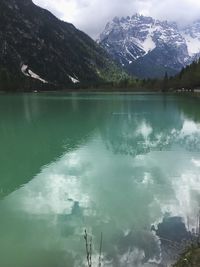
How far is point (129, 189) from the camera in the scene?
24984 mm

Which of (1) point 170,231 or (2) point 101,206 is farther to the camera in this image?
(2) point 101,206

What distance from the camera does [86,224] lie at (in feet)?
61.4

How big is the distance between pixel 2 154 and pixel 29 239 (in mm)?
21034

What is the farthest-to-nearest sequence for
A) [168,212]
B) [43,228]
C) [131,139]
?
[131,139] < [168,212] < [43,228]

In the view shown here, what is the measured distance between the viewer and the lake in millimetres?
15828

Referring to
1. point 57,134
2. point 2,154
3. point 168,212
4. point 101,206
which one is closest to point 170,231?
point 168,212

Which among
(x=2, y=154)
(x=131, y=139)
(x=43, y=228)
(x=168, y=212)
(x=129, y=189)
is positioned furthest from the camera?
(x=131, y=139)

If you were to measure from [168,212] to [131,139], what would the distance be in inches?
1051

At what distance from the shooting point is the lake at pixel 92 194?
15.8 m

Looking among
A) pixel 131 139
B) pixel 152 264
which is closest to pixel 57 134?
pixel 131 139

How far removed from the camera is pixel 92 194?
23.9m

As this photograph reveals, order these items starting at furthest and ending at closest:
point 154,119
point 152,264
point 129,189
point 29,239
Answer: point 154,119, point 129,189, point 29,239, point 152,264

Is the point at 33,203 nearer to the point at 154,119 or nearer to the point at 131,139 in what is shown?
the point at 131,139

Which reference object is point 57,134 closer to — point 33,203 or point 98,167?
point 98,167
